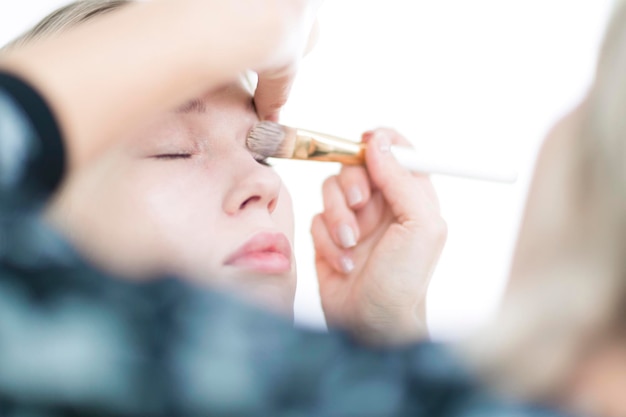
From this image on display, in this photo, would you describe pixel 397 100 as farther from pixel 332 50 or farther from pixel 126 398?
pixel 126 398

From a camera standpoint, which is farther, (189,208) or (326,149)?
(326,149)

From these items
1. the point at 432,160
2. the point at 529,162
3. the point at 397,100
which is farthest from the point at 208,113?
the point at 529,162

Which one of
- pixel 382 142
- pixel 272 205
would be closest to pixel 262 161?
pixel 272 205

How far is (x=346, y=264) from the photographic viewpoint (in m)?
0.93

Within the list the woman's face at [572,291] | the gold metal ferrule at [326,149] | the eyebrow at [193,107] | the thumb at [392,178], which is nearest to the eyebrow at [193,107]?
the eyebrow at [193,107]

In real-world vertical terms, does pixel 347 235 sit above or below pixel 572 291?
above

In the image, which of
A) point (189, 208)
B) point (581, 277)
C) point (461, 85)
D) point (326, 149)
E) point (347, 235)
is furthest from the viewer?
point (461, 85)

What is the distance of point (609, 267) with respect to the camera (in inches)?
13.2

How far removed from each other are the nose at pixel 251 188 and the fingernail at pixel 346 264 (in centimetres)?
22

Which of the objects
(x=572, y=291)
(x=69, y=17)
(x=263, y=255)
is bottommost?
(x=572, y=291)

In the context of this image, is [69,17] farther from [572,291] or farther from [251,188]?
[572,291]

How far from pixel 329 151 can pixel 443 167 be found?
14 cm

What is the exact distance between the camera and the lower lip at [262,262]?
68 centimetres

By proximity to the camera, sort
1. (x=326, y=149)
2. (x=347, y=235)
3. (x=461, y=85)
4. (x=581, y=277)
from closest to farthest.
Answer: (x=581, y=277) → (x=326, y=149) → (x=347, y=235) → (x=461, y=85)
